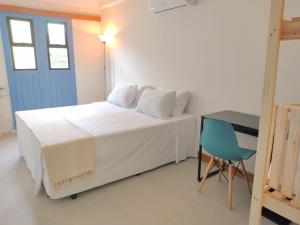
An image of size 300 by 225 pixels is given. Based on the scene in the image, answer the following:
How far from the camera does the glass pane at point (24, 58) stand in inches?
163

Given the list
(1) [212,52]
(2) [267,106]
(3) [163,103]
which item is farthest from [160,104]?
(2) [267,106]

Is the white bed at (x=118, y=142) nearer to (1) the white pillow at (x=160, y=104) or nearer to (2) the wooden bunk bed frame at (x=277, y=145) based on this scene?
(1) the white pillow at (x=160, y=104)

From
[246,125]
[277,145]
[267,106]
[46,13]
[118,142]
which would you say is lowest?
[118,142]

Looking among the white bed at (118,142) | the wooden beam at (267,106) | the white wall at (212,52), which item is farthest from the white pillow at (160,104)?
the wooden beam at (267,106)

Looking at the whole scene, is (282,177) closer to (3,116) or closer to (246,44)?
(246,44)

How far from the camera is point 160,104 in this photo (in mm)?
Answer: 3021

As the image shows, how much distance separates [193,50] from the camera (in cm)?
300

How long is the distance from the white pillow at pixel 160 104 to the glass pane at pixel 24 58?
260 cm

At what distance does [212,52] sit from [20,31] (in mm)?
3529

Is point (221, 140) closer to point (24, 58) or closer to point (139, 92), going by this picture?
point (139, 92)

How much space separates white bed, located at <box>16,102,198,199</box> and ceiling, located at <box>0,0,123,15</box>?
2216 mm

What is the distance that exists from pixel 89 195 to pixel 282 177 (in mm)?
1785

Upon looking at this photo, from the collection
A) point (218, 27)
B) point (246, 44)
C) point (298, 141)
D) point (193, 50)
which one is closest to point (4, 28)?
point (193, 50)

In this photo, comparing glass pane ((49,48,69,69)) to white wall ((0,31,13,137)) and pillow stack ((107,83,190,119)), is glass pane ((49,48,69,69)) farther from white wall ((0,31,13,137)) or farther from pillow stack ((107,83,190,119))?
pillow stack ((107,83,190,119))
